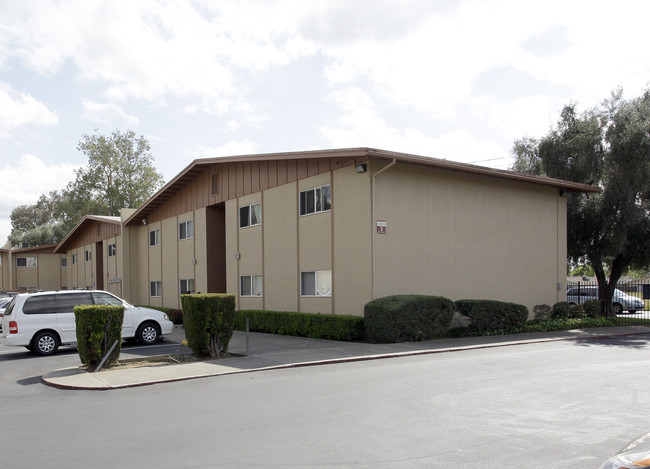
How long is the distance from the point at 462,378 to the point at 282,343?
7558 millimetres

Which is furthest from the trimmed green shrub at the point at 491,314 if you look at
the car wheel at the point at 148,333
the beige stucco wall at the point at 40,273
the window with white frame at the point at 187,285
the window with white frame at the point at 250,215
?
the beige stucco wall at the point at 40,273

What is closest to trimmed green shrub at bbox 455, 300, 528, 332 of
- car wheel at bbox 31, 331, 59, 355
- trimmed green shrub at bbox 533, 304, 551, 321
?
trimmed green shrub at bbox 533, 304, 551, 321

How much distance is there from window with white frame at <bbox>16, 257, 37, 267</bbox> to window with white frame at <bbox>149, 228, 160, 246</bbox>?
27655 millimetres

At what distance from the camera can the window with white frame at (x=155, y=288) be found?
3284 cm

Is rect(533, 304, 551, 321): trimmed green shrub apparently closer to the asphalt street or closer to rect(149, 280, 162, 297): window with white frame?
the asphalt street

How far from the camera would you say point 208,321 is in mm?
13148

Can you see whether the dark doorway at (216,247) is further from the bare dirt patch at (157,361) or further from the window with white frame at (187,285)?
the bare dirt patch at (157,361)

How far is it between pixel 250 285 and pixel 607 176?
587 inches

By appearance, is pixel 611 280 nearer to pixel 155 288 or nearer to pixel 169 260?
pixel 169 260

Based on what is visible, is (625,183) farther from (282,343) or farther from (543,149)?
(282,343)

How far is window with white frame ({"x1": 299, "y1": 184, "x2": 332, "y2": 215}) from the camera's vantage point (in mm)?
18938

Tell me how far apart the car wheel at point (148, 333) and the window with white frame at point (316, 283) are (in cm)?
492

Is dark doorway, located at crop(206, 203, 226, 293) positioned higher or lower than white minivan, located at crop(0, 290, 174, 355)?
higher

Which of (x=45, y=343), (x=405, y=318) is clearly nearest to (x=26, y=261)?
(x=45, y=343)
